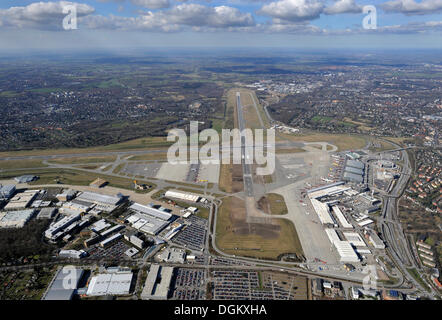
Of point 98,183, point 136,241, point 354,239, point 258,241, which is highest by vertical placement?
point 98,183

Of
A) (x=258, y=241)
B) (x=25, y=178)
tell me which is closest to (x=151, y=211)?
(x=258, y=241)

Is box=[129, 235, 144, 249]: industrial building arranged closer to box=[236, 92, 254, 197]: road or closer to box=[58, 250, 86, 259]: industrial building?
box=[58, 250, 86, 259]: industrial building

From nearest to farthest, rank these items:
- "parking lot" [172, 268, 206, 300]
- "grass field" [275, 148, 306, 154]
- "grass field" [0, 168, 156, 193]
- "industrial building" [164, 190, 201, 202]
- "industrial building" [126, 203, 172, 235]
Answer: "parking lot" [172, 268, 206, 300]
"industrial building" [126, 203, 172, 235]
"industrial building" [164, 190, 201, 202]
"grass field" [0, 168, 156, 193]
"grass field" [275, 148, 306, 154]

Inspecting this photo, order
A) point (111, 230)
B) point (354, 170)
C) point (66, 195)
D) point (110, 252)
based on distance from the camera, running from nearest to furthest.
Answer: point (110, 252) → point (111, 230) → point (66, 195) → point (354, 170)

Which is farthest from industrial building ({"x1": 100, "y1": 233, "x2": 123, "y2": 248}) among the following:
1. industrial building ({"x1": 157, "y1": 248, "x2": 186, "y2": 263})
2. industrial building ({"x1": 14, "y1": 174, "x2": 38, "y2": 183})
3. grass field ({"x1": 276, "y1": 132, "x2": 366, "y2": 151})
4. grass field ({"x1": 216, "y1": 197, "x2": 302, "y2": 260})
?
grass field ({"x1": 276, "y1": 132, "x2": 366, "y2": 151})

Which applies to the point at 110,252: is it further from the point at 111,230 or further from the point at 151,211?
Answer: the point at 151,211

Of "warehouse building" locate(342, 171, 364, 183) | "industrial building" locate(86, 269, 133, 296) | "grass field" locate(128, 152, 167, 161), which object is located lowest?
"industrial building" locate(86, 269, 133, 296)

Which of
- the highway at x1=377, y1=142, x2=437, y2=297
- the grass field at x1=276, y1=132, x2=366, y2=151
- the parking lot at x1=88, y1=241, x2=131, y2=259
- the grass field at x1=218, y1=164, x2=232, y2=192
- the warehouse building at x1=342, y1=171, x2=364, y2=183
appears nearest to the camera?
the highway at x1=377, y1=142, x2=437, y2=297

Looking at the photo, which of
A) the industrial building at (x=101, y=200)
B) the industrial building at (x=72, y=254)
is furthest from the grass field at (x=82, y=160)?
the industrial building at (x=72, y=254)
